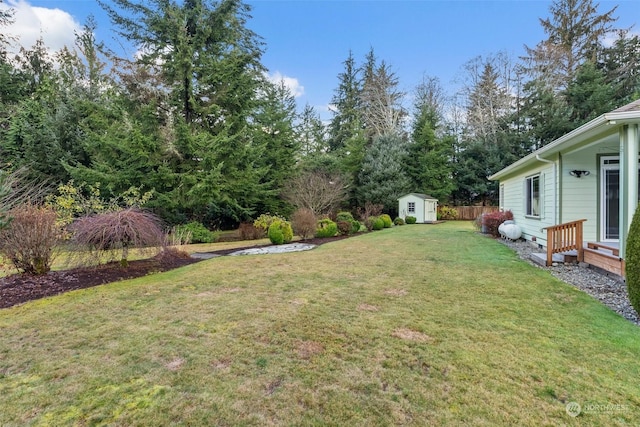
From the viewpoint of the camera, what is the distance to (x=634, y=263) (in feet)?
11.6

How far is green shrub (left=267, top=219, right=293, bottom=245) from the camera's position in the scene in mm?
12156

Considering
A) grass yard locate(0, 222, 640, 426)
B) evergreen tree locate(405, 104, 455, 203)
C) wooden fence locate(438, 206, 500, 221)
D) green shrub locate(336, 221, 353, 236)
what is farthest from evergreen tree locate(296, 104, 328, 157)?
grass yard locate(0, 222, 640, 426)

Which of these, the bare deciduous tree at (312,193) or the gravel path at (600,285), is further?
the bare deciduous tree at (312,193)

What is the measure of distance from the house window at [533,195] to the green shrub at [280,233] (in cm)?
853

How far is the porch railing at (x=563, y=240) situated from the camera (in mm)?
6914

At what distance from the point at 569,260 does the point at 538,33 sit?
28918mm

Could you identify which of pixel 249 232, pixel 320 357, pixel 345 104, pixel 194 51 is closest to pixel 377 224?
pixel 249 232

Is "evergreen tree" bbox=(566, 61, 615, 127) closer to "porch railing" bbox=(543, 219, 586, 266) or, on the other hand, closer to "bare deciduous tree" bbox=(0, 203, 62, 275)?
"porch railing" bbox=(543, 219, 586, 266)

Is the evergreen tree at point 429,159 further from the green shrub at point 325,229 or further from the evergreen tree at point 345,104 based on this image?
the green shrub at point 325,229

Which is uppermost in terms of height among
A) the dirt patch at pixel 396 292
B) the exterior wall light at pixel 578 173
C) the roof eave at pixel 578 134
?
the roof eave at pixel 578 134

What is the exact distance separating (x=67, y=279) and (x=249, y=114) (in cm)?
1373

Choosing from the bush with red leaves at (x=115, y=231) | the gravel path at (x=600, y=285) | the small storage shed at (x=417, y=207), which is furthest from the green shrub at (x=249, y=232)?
the small storage shed at (x=417, y=207)

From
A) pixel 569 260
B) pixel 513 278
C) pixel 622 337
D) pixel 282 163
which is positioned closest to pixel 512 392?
pixel 622 337

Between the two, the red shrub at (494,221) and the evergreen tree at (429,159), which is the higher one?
the evergreen tree at (429,159)
